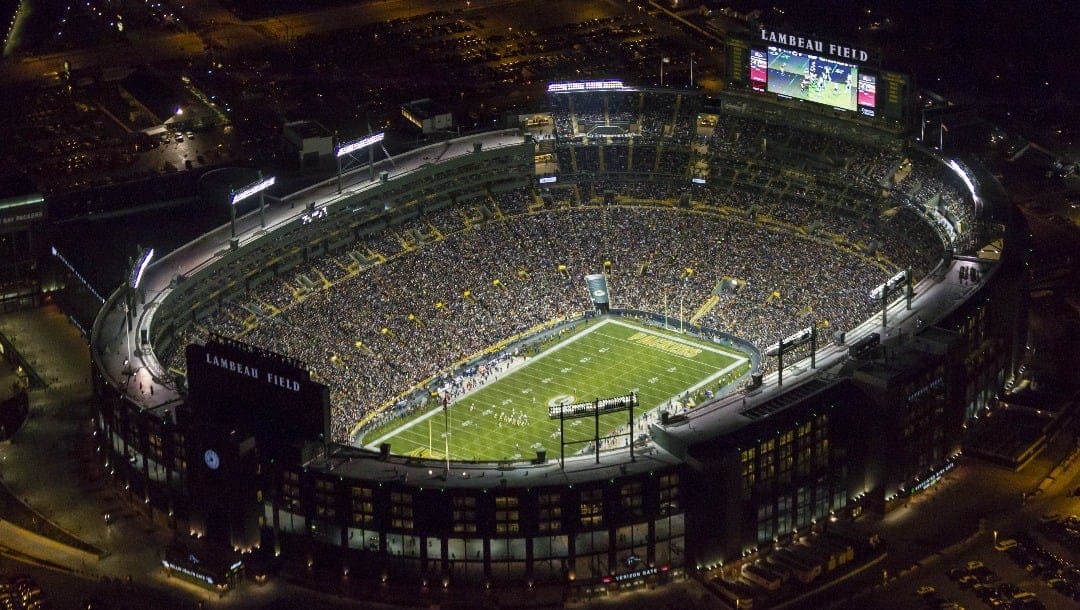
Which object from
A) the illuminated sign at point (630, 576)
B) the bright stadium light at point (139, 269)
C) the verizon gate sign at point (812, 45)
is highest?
the verizon gate sign at point (812, 45)

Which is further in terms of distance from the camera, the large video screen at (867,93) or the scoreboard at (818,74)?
the large video screen at (867,93)

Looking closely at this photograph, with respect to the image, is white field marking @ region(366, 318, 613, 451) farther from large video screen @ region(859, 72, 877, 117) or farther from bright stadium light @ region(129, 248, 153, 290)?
large video screen @ region(859, 72, 877, 117)

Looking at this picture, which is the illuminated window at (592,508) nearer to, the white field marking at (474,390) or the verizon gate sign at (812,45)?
the white field marking at (474,390)

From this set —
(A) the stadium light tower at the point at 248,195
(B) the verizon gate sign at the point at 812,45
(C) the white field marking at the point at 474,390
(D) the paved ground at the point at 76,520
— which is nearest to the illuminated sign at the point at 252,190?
(A) the stadium light tower at the point at 248,195

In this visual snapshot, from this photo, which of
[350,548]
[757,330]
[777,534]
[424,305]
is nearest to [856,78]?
[757,330]

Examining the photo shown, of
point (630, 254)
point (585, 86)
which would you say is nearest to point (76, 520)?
point (630, 254)

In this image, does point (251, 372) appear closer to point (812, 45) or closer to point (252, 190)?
point (252, 190)
